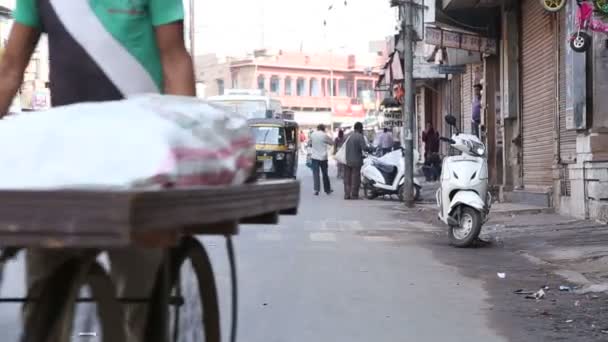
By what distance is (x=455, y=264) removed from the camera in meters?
9.13

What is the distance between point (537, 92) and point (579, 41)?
446cm

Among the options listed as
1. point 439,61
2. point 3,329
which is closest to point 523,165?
point 439,61

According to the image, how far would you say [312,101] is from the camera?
82.7 m

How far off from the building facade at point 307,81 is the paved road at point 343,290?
66.8 metres

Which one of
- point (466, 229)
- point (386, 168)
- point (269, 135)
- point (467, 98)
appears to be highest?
point (467, 98)

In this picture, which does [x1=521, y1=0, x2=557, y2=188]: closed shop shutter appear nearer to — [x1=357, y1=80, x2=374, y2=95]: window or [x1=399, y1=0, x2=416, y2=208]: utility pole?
[x1=399, y1=0, x2=416, y2=208]: utility pole

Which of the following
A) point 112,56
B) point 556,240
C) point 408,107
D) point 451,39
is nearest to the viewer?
point 112,56

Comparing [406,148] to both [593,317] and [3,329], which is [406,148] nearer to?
[593,317]

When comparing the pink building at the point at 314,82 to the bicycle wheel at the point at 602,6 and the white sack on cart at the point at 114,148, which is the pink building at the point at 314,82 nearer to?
the bicycle wheel at the point at 602,6

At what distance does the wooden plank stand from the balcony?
3074 inches

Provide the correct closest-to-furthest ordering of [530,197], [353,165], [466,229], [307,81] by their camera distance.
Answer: [466,229]
[530,197]
[353,165]
[307,81]

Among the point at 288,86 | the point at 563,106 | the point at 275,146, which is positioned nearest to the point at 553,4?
the point at 563,106

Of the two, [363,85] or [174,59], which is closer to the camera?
[174,59]

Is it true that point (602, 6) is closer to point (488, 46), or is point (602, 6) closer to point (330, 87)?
point (488, 46)
